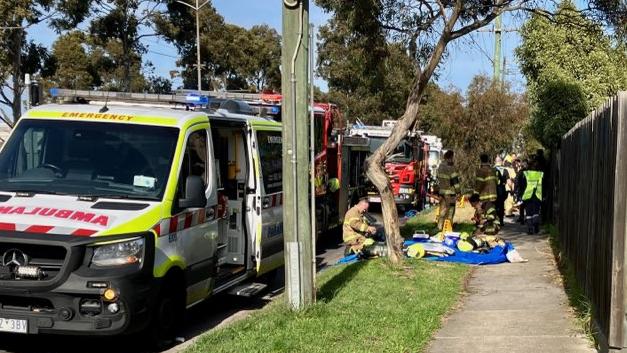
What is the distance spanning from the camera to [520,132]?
1200 inches

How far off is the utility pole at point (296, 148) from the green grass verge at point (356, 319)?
1.17 feet

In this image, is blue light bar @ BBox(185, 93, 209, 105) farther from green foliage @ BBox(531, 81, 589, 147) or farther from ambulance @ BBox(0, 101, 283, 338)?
green foliage @ BBox(531, 81, 589, 147)

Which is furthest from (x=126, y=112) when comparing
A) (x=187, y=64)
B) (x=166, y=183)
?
(x=187, y=64)

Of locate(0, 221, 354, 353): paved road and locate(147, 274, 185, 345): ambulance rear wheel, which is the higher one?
locate(147, 274, 185, 345): ambulance rear wheel

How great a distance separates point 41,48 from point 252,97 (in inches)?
673

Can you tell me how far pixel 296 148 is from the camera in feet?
25.2

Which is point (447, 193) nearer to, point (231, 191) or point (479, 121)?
point (231, 191)

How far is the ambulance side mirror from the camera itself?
7.05 metres

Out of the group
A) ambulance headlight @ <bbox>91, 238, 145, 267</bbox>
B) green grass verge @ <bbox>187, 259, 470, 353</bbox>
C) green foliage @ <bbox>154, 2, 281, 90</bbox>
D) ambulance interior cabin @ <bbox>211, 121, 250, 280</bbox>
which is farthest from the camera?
green foliage @ <bbox>154, 2, 281, 90</bbox>

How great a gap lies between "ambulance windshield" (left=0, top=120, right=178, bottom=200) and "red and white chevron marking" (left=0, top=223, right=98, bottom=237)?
78cm

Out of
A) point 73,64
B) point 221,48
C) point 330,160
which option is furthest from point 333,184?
point 73,64

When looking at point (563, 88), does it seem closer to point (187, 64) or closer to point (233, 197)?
point (233, 197)

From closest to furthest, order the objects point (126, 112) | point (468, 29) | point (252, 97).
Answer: point (126, 112), point (468, 29), point (252, 97)

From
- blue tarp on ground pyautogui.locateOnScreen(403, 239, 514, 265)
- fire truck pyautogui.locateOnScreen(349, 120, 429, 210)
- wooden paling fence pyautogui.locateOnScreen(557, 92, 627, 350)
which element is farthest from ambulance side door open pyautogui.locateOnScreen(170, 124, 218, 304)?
fire truck pyautogui.locateOnScreen(349, 120, 429, 210)
